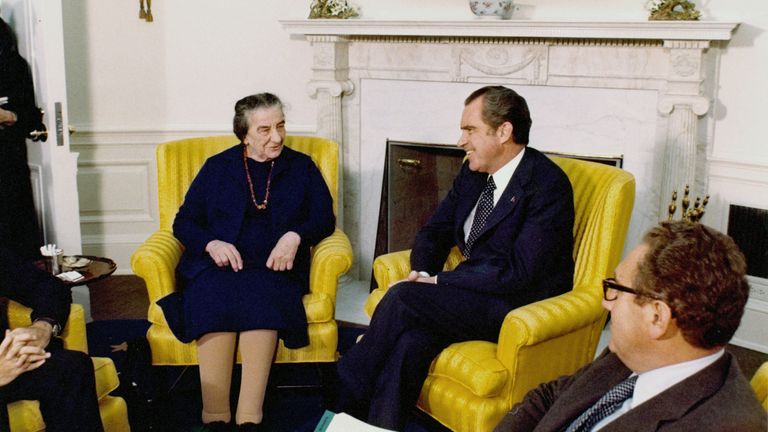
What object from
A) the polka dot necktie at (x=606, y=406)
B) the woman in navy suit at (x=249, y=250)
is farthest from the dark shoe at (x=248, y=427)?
the polka dot necktie at (x=606, y=406)

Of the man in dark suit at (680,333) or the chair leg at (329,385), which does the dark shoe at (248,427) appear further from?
the man in dark suit at (680,333)

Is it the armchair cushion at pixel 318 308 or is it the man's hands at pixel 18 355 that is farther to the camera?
the armchair cushion at pixel 318 308

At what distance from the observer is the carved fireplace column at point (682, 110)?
3.55m

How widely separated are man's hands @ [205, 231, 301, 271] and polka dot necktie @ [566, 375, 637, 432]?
1.56m

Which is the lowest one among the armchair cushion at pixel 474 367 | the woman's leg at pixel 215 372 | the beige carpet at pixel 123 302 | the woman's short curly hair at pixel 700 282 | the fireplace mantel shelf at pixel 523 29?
the beige carpet at pixel 123 302

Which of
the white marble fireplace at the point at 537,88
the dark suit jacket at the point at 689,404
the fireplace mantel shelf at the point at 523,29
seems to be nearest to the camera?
the dark suit jacket at the point at 689,404

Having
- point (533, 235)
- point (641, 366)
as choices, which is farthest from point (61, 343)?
point (641, 366)

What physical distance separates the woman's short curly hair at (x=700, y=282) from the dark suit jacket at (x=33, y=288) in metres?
1.77

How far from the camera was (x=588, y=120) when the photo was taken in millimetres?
3918

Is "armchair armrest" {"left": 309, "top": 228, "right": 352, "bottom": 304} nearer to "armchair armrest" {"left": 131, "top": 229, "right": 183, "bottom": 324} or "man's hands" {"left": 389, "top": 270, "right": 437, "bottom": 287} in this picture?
"man's hands" {"left": 389, "top": 270, "right": 437, "bottom": 287}

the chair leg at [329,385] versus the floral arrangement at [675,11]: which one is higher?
the floral arrangement at [675,11]

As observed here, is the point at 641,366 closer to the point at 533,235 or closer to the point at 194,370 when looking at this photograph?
the point at 533,235

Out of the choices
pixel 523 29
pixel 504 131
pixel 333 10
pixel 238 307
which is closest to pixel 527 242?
pixel 504 131

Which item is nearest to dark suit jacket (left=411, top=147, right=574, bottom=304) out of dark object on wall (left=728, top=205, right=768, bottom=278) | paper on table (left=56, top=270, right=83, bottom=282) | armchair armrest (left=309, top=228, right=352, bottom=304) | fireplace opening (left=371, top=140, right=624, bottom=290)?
armchair armrest (left=309, top=228, right=352, bottom=304)
